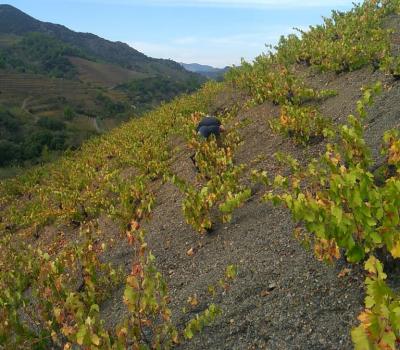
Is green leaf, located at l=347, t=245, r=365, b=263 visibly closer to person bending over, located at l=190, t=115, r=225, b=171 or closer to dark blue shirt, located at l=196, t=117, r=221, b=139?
person bending over, located at l=190, t=115, r=225, b=171

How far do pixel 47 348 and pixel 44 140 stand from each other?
43.8 metres

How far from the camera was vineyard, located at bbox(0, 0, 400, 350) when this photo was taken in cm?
399

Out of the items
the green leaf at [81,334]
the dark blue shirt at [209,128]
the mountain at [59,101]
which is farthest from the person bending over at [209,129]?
the mountain at [59,101]

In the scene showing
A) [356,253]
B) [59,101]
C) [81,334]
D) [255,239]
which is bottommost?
[81,334]

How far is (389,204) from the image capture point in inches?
138

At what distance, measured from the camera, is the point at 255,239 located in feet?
21.6

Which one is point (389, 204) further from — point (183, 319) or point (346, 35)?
point (346, 35)

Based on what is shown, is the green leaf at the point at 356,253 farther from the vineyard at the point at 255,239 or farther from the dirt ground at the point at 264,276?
the dirt ground at the point at 264,276

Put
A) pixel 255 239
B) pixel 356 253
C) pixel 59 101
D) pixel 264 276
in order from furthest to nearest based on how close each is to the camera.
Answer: pixel 59 101 → pixel 255 239 → pixel 264 276 → pixel 356 253

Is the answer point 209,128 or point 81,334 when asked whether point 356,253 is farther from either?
point 209,128

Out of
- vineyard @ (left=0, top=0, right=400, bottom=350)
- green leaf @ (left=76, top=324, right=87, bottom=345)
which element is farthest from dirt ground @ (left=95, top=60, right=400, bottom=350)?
green leaf @ (left=76, top=324, right=87, bottom=345)

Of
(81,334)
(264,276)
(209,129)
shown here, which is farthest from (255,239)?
(209,129)

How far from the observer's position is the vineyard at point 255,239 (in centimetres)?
399

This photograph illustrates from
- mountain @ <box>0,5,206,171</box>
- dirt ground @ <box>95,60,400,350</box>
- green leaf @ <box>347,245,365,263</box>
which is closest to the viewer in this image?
green leaf @ <box>347,245,365,263</box>
